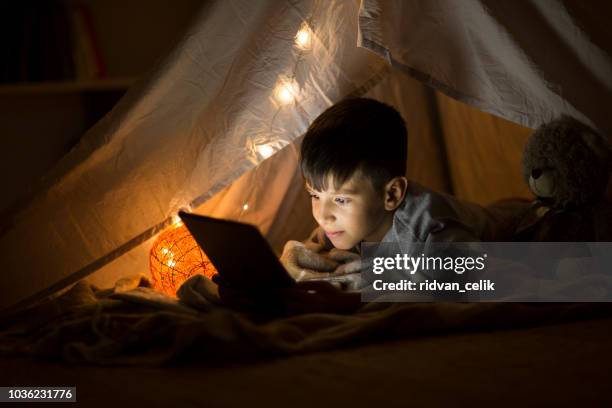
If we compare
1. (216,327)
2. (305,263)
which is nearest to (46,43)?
(305,263)

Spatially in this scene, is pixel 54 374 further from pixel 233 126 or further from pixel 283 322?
pixel 233 126

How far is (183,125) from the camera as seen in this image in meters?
1.64

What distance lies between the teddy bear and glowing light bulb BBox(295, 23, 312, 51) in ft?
1.64

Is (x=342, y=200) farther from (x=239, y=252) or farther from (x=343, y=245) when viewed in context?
(x=239, y=252)

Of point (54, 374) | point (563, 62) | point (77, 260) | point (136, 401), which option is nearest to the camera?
point (136, 401)

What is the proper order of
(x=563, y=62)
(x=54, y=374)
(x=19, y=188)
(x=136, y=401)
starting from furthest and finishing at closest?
1. (x=19, y=188)
2. (x=563, y=62)
3. (x=54, y=374)
4. (x=136, y=401)

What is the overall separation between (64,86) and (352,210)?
151 cm

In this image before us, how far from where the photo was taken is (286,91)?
67.6 inches

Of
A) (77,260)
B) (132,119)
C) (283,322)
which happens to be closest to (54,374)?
(283,322)

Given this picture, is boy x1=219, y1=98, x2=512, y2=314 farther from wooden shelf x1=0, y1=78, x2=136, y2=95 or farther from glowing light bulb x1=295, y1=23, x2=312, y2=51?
wooden shelf x1=0, y1=78, x2=136, y2=95

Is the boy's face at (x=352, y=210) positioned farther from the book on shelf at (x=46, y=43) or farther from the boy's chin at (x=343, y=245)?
the book on shelf at (x=46, y=43)

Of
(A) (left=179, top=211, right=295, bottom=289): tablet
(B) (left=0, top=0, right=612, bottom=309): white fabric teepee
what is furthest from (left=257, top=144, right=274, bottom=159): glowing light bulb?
(A) (left=179, top=211, right=295, bottom=289): tablet

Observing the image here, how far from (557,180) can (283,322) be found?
657 millimetres

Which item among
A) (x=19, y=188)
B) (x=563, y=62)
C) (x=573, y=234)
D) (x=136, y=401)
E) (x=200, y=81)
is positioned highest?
(x=19, y=188)
